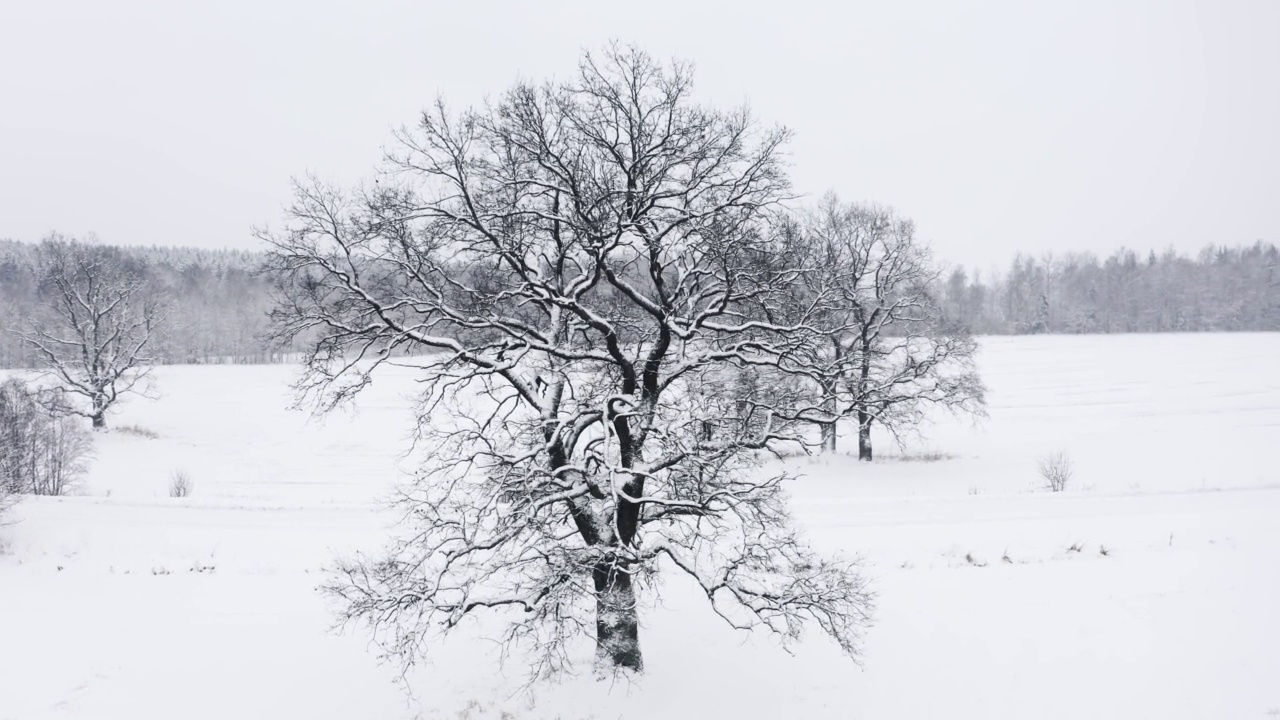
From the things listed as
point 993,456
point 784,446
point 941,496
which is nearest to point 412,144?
point 941,496

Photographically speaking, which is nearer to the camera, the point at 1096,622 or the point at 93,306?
the point at 1096,622

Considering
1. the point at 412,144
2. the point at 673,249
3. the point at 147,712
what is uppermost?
the point at 412,144

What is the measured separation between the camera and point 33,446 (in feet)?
76.3

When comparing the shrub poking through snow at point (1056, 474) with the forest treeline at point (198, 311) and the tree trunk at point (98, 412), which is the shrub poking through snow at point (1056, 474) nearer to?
the tree trunk at point (98, 412)

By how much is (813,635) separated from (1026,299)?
11930cm

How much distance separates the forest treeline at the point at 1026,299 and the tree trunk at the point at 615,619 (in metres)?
65.5

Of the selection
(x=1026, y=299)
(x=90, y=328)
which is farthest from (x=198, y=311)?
(x=1026, y=299)

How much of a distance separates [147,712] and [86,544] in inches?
369

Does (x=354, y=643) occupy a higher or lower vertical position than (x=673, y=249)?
lower

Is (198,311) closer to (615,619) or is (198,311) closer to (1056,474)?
(1056,474)

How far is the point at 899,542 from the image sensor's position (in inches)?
690

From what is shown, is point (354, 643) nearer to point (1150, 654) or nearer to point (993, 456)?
point (1150, 654)

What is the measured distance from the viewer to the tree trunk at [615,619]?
9.77m

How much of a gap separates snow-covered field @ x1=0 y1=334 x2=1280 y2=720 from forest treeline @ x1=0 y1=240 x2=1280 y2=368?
5104 cm
